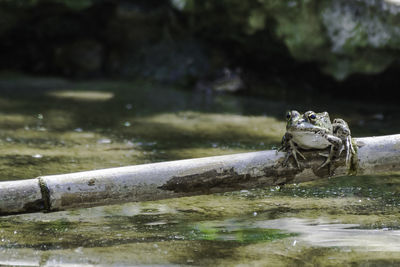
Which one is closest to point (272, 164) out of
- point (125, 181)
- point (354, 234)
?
point (354, 234)

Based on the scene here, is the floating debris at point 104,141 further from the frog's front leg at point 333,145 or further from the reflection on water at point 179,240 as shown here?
the frog's front leg at point 333,145

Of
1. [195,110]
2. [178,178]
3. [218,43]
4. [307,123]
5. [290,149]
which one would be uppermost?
[218,43]

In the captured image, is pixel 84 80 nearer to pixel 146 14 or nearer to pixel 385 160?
pixel 146 14

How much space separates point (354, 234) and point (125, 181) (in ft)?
3.29

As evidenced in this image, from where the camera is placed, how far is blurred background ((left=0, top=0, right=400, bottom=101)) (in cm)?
593

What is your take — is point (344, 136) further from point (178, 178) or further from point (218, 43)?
point (218, 43)

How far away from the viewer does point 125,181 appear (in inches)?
91.9

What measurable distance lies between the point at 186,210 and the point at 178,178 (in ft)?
1.49

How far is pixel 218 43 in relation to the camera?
760 centimetres

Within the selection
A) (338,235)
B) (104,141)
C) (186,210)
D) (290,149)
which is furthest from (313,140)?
(104,141)

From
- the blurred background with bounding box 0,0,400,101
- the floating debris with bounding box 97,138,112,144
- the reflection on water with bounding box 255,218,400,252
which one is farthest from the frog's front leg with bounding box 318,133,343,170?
the blurred background with bounding box 0,0,400,101

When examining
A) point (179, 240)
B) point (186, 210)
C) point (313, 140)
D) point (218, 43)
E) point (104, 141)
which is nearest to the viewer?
point (179, 240)

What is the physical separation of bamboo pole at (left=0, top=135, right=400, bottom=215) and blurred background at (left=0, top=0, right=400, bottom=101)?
11.6 ft

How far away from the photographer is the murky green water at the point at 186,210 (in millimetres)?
2201
